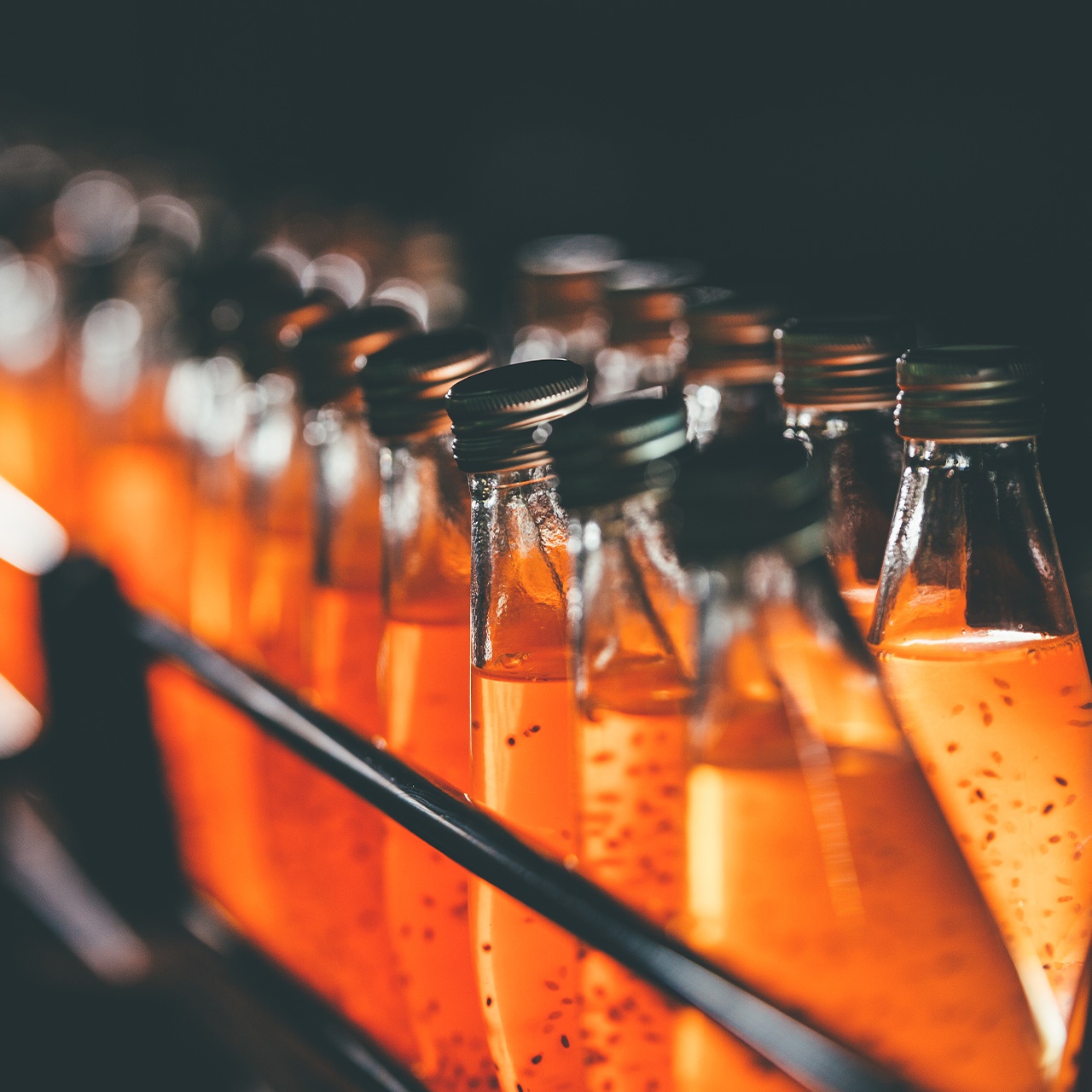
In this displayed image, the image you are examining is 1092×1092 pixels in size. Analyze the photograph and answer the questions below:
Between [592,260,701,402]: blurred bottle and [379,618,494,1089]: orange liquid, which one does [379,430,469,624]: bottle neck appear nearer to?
[379,618,494,1089]: orange liquid

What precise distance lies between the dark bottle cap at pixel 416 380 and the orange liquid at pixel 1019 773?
18 centimetres

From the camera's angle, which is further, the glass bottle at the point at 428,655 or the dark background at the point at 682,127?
the dark background at the point at 682,127

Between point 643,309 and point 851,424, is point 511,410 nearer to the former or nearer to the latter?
point 851,424

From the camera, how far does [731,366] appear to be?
1.60 ft

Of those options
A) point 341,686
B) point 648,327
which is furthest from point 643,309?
point 341,686

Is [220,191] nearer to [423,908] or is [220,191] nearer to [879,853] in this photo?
[423,908]

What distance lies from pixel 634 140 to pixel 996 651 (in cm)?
148

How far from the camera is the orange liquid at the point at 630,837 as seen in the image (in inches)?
14.3

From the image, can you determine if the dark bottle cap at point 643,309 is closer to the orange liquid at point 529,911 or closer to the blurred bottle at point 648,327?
the blurred bottle at point 648,327

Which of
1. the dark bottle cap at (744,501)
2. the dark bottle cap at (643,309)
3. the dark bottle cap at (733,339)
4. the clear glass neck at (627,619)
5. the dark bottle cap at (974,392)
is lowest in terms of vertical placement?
the clear glass neck at (627,619)

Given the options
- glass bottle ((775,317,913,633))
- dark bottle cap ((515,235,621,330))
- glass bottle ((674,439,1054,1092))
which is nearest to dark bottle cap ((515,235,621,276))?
dark bottle cap ((515,235,621,330))

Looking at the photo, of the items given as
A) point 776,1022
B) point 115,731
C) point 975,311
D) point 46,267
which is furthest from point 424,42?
point 776,1022

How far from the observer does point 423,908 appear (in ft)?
1.49

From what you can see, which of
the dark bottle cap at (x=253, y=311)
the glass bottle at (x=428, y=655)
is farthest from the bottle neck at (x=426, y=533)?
the dark bottle cap at (x=253, y=311)
